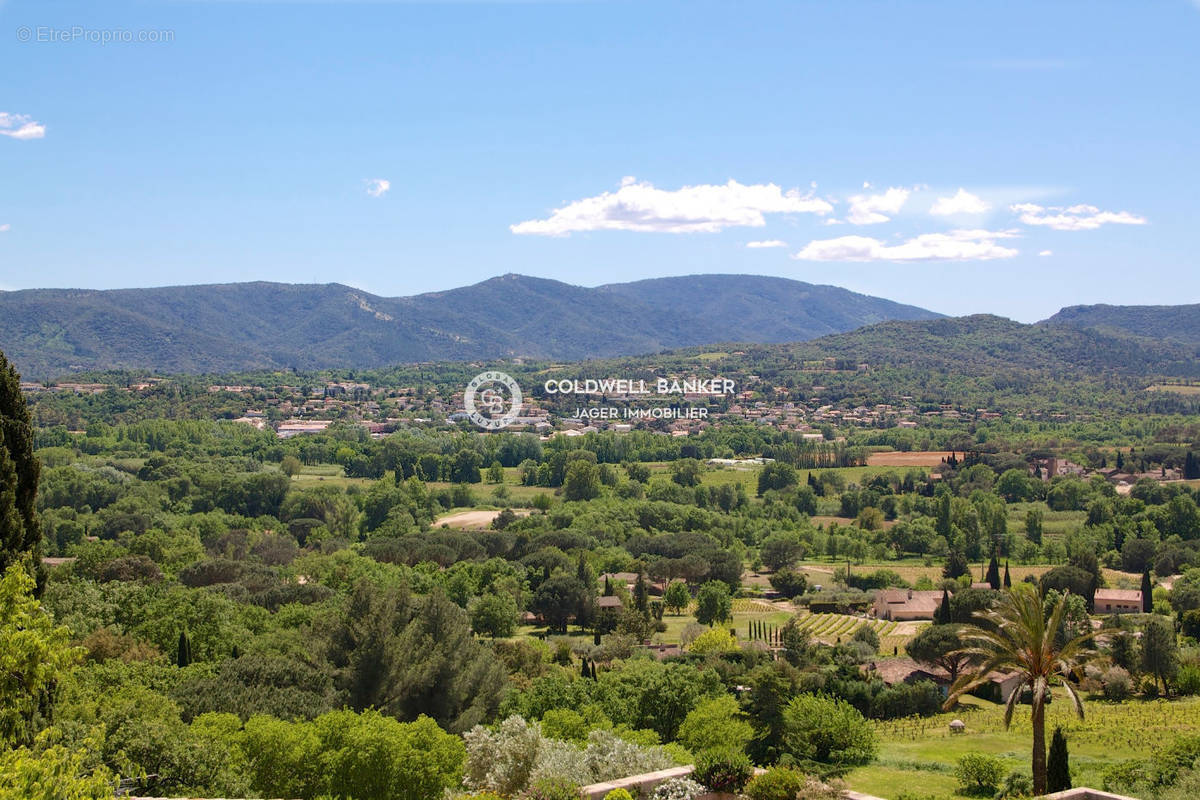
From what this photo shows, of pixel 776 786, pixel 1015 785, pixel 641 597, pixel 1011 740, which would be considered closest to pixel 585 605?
pixel 641 597

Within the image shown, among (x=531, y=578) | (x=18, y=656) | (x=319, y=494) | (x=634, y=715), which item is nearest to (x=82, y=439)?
(x=319, y=494)

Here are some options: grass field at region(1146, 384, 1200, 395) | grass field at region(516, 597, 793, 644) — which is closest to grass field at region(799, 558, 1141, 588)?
grass field at region(516, 597, 793, 644)

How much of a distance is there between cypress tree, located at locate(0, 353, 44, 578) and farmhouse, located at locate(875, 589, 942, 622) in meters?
42.1

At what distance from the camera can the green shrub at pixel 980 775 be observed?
21.4 meters

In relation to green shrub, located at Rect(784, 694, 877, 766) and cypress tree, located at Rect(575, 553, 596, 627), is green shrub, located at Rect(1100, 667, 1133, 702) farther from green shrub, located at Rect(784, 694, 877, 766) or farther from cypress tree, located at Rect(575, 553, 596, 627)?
cypress tree, located at Rect(575, 553, 596, 627)

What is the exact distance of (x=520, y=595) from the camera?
50094 millimetres

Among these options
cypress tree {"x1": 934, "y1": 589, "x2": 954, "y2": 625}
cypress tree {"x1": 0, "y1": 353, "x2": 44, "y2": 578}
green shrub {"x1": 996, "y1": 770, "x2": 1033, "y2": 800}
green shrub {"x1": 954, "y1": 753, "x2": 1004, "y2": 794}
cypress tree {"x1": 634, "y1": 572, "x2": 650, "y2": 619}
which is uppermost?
cypress tree {"x1": 0, "y1": 353, "x2": 44, "y2": 578}

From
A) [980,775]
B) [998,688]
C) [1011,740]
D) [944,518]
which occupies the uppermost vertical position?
[980,775]

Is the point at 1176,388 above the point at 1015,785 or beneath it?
above

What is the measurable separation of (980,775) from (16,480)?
1829 cm

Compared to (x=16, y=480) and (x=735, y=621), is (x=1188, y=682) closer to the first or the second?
(x=735, y=621)

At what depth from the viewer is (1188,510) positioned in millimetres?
72062

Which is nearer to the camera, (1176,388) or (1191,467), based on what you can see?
(1191,467)

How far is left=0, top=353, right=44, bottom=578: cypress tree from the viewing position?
1702 cm
